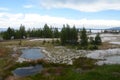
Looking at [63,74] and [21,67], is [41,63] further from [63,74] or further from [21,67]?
[63,74]

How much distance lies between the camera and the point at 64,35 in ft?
358

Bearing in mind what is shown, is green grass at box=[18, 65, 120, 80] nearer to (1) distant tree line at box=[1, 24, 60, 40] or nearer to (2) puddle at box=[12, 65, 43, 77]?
(2) puddle at box=[12, 65, 43, 77]

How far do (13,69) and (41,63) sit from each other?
8749mm

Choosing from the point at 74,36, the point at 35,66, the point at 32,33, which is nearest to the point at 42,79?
the point at 35,66

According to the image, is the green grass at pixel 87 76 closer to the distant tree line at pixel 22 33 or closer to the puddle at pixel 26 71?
the puddle at pixel 26 71

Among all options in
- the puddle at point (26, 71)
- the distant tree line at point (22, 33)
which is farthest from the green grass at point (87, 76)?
the distant tree line at point (22, 33)

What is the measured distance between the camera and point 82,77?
38.9 metres

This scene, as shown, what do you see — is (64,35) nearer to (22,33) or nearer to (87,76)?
(22,33)

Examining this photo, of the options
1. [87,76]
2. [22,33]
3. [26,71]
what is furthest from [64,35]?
[87,76]

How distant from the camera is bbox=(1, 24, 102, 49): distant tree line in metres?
103

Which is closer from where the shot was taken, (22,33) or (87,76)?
(87,76)

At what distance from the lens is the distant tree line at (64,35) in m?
103

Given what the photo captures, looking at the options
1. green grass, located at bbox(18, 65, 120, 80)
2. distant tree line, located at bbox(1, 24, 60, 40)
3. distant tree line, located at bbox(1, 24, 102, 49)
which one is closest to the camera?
green grass, located at bbox(18, 65, 120, 80)

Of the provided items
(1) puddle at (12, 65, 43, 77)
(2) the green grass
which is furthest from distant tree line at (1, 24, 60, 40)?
(2) the green grass
